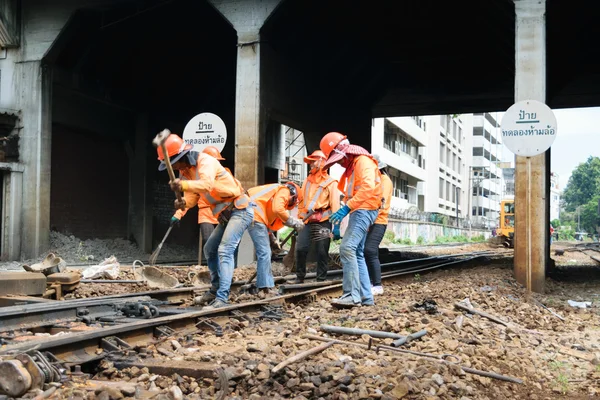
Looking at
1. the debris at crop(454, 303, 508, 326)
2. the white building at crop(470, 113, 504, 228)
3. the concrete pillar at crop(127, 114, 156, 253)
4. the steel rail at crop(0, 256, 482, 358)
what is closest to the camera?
the steel rail at crop(0, 256, 482, 358)

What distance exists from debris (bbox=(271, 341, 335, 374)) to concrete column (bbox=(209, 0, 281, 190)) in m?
9.16

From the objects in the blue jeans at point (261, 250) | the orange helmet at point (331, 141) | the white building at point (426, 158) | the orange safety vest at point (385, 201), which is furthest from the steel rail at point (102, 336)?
the white building at point (426, 158)

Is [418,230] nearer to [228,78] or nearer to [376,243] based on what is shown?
[228,78]

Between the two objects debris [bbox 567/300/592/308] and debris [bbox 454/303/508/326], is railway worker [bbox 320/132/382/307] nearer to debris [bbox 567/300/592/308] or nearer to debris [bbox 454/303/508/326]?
debris [bbox 454/303/508/326]

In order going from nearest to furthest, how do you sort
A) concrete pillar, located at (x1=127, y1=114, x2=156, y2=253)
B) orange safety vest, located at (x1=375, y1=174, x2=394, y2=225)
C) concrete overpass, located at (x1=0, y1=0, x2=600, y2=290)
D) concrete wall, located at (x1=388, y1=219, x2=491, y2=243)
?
orange safety vest, located at (x1=375, y1=174, x2=394, y2=225) → concrete overpass, located at (x1=0, y1=0, x2=600, y2=290) → concrete pillar, located at (x1=127, y1=114, x2=156, y2=253) → concrete wall, located at (x1=388, y1=219, x2=491, y2=243)

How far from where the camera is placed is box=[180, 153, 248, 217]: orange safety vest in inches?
289

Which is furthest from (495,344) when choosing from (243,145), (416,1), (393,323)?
(416,1)

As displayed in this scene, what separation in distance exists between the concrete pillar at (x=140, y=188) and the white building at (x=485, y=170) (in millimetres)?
63940

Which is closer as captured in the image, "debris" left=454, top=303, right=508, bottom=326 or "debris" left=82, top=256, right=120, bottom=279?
"debris" left=454, top=303, right=508, bottom=326

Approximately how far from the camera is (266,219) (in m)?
8.52

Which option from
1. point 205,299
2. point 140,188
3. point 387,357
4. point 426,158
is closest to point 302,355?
point 387,357

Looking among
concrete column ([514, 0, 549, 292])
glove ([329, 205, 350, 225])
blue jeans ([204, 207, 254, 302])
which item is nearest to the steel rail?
blue jeans ([204, 207, 254, 302])

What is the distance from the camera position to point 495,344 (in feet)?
19.3

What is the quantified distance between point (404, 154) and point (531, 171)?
1843 inches
